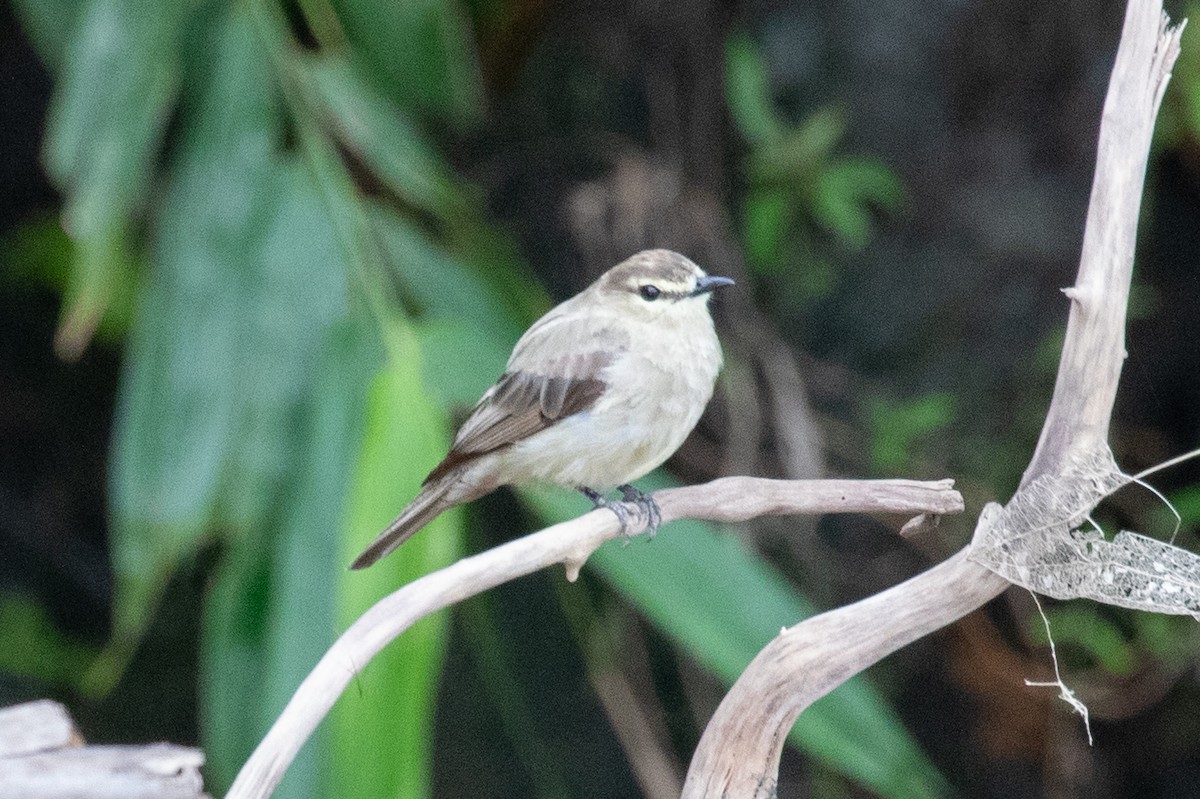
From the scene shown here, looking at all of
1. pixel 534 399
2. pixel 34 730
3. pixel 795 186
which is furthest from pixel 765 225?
pixel 34 730

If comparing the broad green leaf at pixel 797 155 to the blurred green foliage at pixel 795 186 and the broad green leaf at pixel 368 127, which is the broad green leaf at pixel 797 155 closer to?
the blurred green foliage at pixel 795 186

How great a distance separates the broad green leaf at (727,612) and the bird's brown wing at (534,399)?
0.35m

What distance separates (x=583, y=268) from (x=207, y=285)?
4.21ft

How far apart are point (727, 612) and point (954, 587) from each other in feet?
4.38

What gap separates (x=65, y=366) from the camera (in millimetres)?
4004

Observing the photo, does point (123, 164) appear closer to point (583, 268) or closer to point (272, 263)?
point (272, 263)

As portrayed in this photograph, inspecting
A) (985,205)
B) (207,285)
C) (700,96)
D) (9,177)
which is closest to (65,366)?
(9,177)

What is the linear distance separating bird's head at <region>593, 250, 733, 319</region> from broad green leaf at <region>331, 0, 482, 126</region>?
92 cm

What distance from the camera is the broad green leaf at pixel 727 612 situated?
2715mm

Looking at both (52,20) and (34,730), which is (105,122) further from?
(34,730)

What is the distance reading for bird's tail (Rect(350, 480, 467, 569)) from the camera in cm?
218

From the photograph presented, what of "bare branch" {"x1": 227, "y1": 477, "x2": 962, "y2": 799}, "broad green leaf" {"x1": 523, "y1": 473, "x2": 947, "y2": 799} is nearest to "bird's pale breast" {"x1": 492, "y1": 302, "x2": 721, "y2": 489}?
"broad green leaf" {"x1": 523, "y1": 473, "x2": 947, "y2": 799}

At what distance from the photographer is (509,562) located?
147cm

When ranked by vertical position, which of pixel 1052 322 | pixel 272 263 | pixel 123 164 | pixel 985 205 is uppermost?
pixel 123 164
